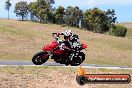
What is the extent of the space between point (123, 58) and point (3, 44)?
51.9ft

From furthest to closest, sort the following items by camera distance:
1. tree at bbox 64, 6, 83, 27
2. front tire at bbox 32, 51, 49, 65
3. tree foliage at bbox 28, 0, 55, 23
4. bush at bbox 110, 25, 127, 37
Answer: tree at bbox 64, 6, 83, 27 < bush at bbox 110, 25, 127, 37 < tree foliage at bbox 28, 0, 55, 23 < front tire at bbox 32, 51, 49, 65

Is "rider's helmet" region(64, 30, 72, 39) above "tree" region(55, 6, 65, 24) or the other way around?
above

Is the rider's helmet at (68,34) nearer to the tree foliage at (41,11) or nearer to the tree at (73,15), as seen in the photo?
the tree foliage at (41,11)

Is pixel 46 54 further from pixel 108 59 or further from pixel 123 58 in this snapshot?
pixel 123 58

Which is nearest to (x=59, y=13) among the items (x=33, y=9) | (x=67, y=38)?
(x=33, y=9)

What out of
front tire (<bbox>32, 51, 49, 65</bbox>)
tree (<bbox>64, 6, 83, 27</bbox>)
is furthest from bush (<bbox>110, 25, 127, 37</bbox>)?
front tire (<bbox>32, 51, 49, 65</bbox>)

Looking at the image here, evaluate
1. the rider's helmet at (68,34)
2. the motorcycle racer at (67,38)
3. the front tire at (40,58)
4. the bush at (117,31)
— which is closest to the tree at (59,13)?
the bush at (117,31)

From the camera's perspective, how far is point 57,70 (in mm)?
21359

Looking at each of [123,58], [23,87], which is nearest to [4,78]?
[23,87]

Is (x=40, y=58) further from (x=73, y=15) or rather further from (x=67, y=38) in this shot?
(x=73, y=15)

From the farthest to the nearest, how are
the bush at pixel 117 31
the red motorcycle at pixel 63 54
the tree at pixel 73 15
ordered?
1. the tree at pixel 73 15
2. the bush at pixel 117 31
3. the red motorcycle at pixel 63 54

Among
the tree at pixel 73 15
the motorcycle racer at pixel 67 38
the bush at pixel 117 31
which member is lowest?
the bush at pixel 117 31

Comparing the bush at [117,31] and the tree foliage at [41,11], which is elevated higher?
the tree foliage at [41,11]

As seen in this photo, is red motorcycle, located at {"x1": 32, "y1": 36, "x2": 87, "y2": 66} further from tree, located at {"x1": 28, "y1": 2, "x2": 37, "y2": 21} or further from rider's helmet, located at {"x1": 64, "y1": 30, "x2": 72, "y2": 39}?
tree, located at {"x1": 28, "y1": 2, "x2": 37, "y2": 21}
